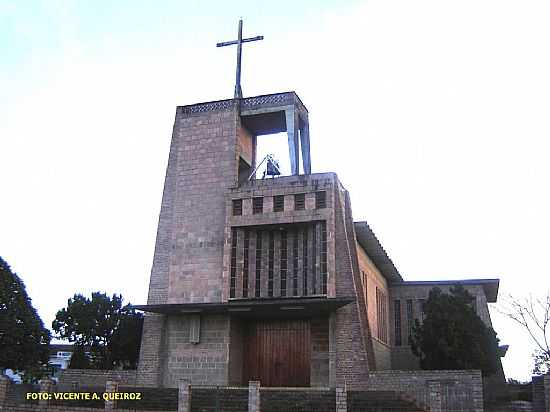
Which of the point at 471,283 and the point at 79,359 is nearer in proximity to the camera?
the point at 79,359

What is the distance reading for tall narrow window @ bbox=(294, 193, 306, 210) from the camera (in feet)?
78.4

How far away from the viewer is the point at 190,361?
23.7m

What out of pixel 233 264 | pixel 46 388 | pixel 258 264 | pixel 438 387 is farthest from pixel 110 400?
pixel 438 387

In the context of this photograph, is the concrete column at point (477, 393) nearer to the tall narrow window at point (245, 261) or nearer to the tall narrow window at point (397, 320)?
the tall narrow window at point (245, 261)

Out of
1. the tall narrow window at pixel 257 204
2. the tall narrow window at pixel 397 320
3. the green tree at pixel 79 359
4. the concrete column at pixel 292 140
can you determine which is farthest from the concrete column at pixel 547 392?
the green tree at pixel 79 359

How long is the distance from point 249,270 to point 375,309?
9814 mm

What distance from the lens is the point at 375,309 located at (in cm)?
3119

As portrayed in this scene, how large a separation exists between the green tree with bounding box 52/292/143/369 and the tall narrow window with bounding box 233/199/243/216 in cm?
832

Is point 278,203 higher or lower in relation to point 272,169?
lower

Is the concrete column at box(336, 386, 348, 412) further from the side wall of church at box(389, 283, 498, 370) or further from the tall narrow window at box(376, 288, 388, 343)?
the side wall of church at box(389, 283, 498, 370)

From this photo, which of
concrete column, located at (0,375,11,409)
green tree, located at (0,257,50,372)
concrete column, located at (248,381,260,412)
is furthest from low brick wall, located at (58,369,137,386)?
concrete column, located at (248,381,260,412)

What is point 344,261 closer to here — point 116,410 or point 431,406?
point 431,406

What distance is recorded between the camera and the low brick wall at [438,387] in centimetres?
1766

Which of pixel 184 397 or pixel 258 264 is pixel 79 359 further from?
pixel 184 397
